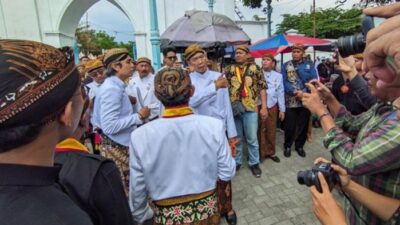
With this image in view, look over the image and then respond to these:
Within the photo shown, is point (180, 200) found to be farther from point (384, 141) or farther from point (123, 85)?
point (123, 85)

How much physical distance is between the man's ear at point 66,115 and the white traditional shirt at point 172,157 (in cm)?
98

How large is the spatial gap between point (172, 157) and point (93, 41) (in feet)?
176

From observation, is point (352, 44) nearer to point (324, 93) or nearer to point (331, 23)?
point (324, 93)

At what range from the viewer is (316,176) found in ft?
3.94

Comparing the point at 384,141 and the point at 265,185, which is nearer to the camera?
the point at 384,141

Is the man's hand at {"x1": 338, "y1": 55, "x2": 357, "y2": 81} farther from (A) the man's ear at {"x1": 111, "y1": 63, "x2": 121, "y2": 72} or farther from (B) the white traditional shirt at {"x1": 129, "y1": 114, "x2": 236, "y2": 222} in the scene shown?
(A) the man's ear at {"x1": 111, "y1": 63, "x2": 121, "y2": 72}

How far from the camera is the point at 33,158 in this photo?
A: 0.81m

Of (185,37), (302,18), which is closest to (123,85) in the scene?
(185,37)

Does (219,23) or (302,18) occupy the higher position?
(302,18)

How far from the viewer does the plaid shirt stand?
1.10 m

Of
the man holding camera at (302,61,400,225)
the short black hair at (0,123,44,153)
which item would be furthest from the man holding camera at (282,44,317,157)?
the short black hair at (0,123,44,153)

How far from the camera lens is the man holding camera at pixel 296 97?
15.3 ft

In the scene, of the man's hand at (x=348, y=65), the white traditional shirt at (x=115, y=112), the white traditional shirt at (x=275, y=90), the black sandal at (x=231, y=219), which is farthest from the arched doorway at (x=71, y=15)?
the man's hand at (x=348, y=65)

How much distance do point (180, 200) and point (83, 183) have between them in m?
0.95
